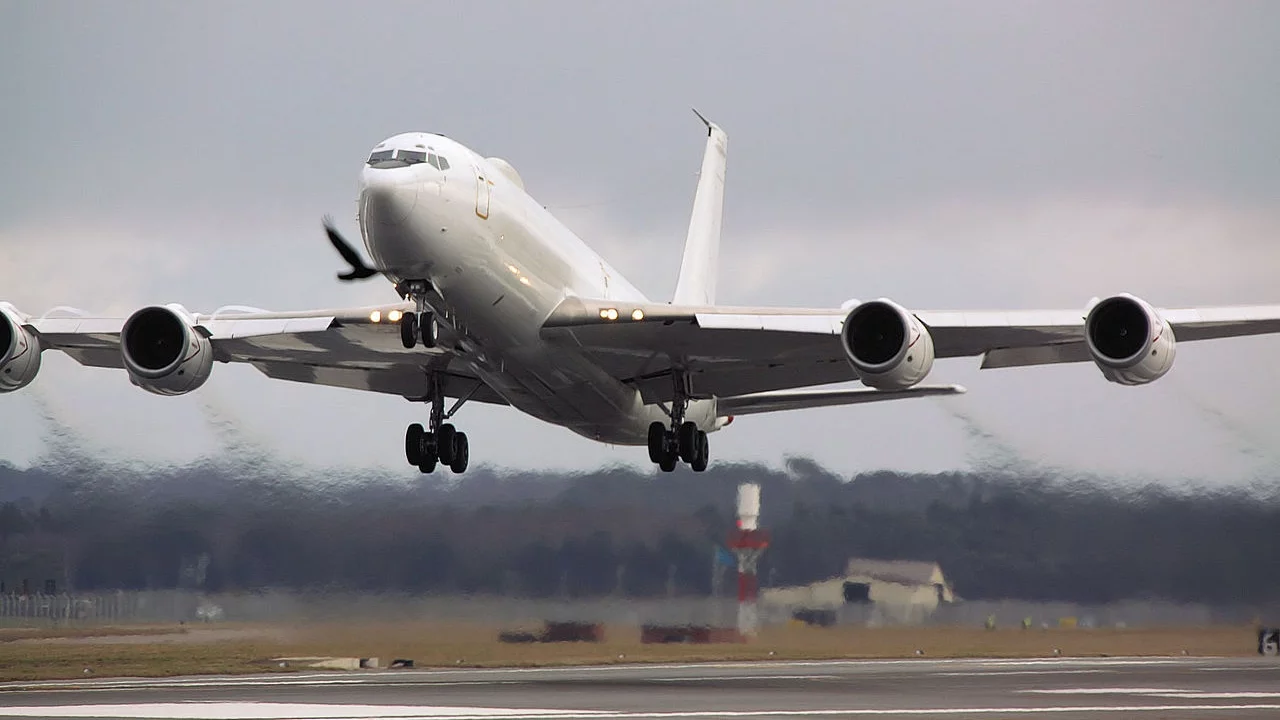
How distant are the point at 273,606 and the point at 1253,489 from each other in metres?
20.0

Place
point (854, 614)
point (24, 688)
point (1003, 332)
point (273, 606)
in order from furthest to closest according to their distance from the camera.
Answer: point (854, 614)
point (273, 606)
point (24, 688)
point (1003, 332)

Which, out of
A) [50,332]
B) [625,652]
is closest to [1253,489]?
[625,652]

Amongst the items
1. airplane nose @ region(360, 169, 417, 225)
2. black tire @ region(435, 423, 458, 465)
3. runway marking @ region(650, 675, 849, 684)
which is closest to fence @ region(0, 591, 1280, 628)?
runway marking @ region(650, 675, 849, 684)

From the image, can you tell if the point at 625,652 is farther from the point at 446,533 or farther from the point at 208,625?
the point at 208,625

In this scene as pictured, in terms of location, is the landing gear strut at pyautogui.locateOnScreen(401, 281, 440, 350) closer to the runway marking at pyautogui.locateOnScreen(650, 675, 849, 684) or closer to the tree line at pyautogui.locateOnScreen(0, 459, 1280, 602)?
the tree line at pyautogui.locateOnScreen(0, 459, 1280, 602)

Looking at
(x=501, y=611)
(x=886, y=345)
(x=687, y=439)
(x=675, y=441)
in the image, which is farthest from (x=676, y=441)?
(x=886, y=345)

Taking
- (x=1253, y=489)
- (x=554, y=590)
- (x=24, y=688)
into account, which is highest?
(x=1253, y=489)

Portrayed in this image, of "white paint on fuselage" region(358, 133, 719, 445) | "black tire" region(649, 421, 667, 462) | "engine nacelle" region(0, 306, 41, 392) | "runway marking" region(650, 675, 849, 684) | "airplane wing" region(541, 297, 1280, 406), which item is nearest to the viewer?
"white paint on fuselage" region(358, 133, 719, 445)

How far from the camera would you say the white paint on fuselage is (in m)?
25.0

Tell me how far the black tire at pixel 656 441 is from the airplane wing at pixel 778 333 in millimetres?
1549

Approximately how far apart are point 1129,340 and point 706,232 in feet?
52.5

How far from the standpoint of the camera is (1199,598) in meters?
35.7

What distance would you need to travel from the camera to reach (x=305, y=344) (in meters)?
30.8

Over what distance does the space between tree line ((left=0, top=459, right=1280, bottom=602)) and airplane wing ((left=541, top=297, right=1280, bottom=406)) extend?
16.9ft
